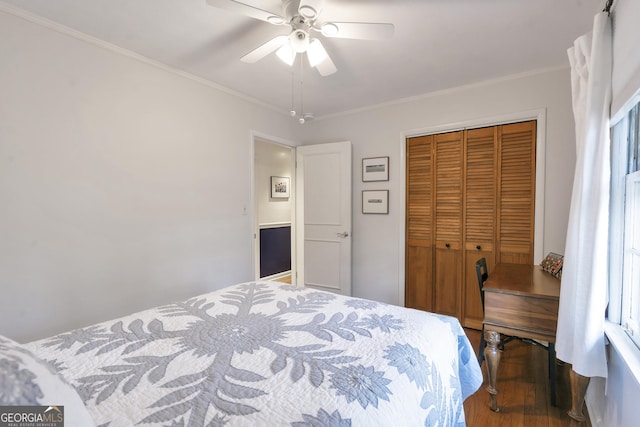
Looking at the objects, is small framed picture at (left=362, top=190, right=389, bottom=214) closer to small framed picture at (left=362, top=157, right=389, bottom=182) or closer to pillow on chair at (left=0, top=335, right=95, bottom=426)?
small framed picture at (left=362, top=157, right=389, bottom=182)

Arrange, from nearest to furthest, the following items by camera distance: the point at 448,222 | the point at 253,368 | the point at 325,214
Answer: the point at 253,368, the point at 448,222, the point at 325,214

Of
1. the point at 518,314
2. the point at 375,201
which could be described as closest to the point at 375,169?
the point at 375,201

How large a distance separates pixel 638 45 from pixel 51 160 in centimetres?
306

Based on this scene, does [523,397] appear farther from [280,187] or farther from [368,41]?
[280,187]

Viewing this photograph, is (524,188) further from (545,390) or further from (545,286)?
(545,390)

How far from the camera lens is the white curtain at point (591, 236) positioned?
54.8 inches

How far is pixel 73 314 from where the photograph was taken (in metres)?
2.02

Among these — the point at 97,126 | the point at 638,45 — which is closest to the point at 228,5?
the point at 97,126

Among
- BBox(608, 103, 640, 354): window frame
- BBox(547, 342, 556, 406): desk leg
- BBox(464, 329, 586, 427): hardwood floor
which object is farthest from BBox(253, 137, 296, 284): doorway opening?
BBox(608, 103, 640, 354): window frame

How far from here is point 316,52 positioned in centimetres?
186

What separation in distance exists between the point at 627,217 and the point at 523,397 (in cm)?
132

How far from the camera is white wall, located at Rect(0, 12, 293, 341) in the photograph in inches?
70.8

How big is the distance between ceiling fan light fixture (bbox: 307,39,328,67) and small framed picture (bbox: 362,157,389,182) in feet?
5.67

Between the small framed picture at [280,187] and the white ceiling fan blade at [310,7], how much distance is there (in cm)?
360
